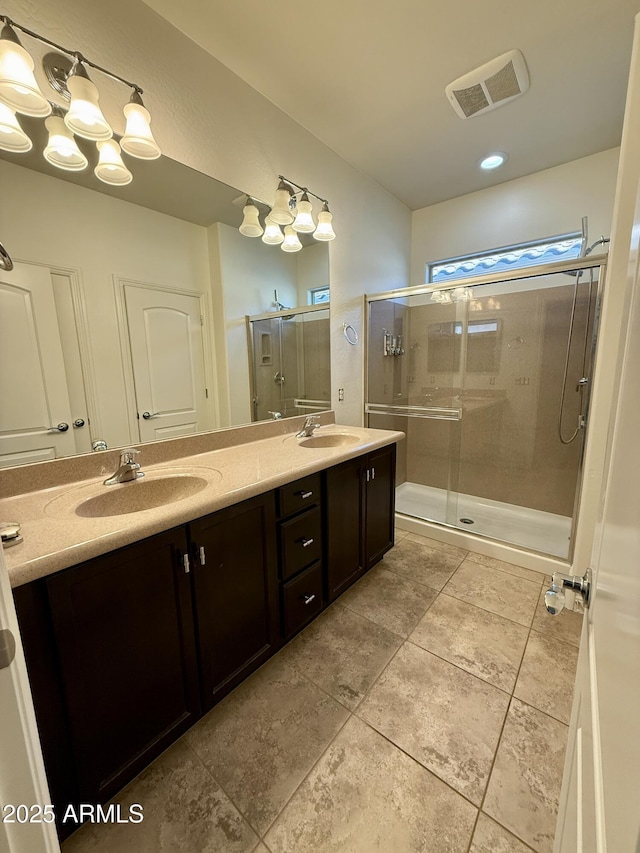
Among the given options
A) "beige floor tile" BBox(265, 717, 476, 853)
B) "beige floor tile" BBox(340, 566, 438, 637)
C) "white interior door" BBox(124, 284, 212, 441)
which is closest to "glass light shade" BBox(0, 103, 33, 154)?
"white interior door" BBox(124, 284, 212, 441)

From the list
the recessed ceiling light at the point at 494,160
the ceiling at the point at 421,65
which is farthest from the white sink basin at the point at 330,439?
the recessed ceiling light at the point at 494,160

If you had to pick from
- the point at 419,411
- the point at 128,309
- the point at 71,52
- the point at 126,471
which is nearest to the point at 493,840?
the point at 126,471

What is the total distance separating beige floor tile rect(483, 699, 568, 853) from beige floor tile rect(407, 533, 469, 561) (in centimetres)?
111

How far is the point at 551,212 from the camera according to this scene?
8.32ft

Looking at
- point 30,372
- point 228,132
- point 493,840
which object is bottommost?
point 493,840

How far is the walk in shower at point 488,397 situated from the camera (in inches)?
101

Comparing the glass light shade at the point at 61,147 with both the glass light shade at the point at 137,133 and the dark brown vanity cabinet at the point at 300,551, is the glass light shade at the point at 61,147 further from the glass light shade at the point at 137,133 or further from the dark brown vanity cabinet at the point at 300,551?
the dark brown vanity cabinet at the point at 300,551

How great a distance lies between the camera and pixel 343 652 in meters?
1.57

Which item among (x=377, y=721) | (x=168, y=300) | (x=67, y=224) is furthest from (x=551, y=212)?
(x=377, y=721)

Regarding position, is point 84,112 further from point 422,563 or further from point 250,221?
point 422,563

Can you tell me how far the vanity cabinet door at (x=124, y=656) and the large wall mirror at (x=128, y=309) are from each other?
613 millimetres

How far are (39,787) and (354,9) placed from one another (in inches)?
97.5

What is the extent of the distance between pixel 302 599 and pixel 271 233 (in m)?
1.96

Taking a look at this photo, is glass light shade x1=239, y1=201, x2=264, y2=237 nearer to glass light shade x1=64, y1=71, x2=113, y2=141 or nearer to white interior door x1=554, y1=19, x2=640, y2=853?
glass light shade x1=64, y1=71, x2=113, y2=141
